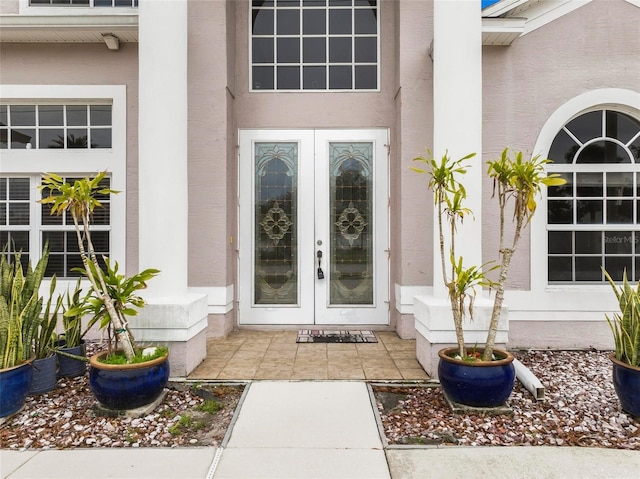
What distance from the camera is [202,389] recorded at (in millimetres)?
3553

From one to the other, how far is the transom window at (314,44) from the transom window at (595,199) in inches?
105

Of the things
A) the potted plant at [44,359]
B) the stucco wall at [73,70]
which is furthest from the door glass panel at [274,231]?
the potted plant at [44,359]

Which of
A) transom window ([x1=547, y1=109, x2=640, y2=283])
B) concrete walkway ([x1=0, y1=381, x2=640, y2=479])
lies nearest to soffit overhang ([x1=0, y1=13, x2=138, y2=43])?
concrete walkway ([x1=0, y1=381, x2=640, y2=479])

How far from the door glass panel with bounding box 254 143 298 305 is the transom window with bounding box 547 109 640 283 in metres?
3.28

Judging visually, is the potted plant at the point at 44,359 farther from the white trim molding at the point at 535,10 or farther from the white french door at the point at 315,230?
the white trim molding at the point at 535,10

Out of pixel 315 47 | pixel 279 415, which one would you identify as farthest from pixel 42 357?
pixel 315 47

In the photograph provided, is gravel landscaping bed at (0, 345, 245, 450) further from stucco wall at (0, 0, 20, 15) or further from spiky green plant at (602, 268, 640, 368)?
stucco wall at (0, 0, 20, 15)

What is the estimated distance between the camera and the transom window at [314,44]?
555cm

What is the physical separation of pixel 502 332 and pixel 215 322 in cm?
331

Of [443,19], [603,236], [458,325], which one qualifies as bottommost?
[458,325]

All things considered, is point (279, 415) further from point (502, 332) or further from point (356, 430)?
point (502, 332)

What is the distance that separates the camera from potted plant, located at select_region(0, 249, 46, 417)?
3010 mm

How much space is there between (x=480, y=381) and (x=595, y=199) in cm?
322

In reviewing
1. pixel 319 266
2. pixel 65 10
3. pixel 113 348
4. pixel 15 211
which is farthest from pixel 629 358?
pixel 65 10
